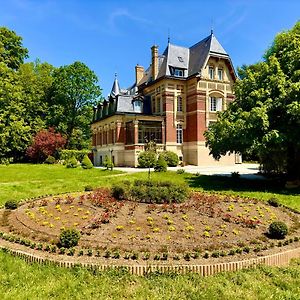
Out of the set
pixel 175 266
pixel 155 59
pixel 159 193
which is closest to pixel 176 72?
pixel 155 59

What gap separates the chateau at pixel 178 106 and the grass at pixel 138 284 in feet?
82.7

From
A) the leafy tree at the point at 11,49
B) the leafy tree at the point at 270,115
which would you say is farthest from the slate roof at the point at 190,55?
the leafy tree at the point at 11,49

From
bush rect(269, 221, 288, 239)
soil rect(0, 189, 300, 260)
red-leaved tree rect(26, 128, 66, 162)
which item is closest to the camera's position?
soil rect(0, 189, 300, 260)

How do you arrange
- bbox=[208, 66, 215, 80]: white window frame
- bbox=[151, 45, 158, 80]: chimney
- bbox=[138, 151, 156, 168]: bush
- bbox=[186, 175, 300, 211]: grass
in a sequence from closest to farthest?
bbox=[186, 175, 300, 211]: grass → bbox=[138, 151, 156, 168]: bush → bbox=[208, 66, 215, 80]: white window frame → bbox=[151, 45, 158, 80]: chimney

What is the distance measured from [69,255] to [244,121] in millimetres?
11856

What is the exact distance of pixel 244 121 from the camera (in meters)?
15.5

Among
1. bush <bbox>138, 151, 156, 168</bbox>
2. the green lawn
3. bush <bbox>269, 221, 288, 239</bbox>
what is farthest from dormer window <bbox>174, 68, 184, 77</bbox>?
the green lawn

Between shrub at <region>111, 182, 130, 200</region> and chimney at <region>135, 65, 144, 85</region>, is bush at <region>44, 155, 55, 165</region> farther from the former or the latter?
shrub at <region>111, 182, 130, 200</region>

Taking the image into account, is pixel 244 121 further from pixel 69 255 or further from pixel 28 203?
pixel 69 255

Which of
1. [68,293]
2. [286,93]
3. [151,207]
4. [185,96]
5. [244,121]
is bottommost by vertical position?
[68,293]

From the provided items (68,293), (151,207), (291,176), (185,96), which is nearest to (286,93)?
(291,176)

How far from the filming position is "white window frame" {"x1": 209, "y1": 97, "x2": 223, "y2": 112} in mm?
33000

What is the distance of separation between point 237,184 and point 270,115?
14.9ft

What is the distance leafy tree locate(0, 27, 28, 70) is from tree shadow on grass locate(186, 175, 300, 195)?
30727 millimetres
